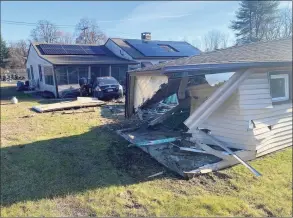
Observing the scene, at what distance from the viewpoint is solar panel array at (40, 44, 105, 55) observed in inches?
764

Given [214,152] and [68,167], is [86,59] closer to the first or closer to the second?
[68,167]

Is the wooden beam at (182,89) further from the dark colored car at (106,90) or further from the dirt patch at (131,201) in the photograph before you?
the dark colored car at (106,90)

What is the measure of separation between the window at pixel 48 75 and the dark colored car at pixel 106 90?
4.22 meters

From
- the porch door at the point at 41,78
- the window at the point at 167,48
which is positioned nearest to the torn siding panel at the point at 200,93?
the porch door at the point at 41,78

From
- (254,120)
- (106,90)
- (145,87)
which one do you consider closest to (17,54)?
(106,90)

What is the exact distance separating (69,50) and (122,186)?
59.2 ft

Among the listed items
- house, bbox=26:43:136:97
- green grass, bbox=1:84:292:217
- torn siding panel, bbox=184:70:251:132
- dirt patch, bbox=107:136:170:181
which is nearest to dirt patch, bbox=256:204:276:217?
green grass, bbox=1:84:292:217

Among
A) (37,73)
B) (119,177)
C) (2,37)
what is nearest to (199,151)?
(119,177)

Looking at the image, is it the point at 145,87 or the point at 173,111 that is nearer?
the point at 173,111

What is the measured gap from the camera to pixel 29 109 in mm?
12789

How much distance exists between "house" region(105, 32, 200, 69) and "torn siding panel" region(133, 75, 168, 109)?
1242 cm

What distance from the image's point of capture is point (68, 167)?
214 inches

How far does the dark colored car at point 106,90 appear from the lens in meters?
15.0

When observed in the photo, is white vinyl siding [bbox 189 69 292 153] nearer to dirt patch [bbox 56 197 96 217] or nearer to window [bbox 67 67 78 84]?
dirt patch [bbox 56 197 96 217]
